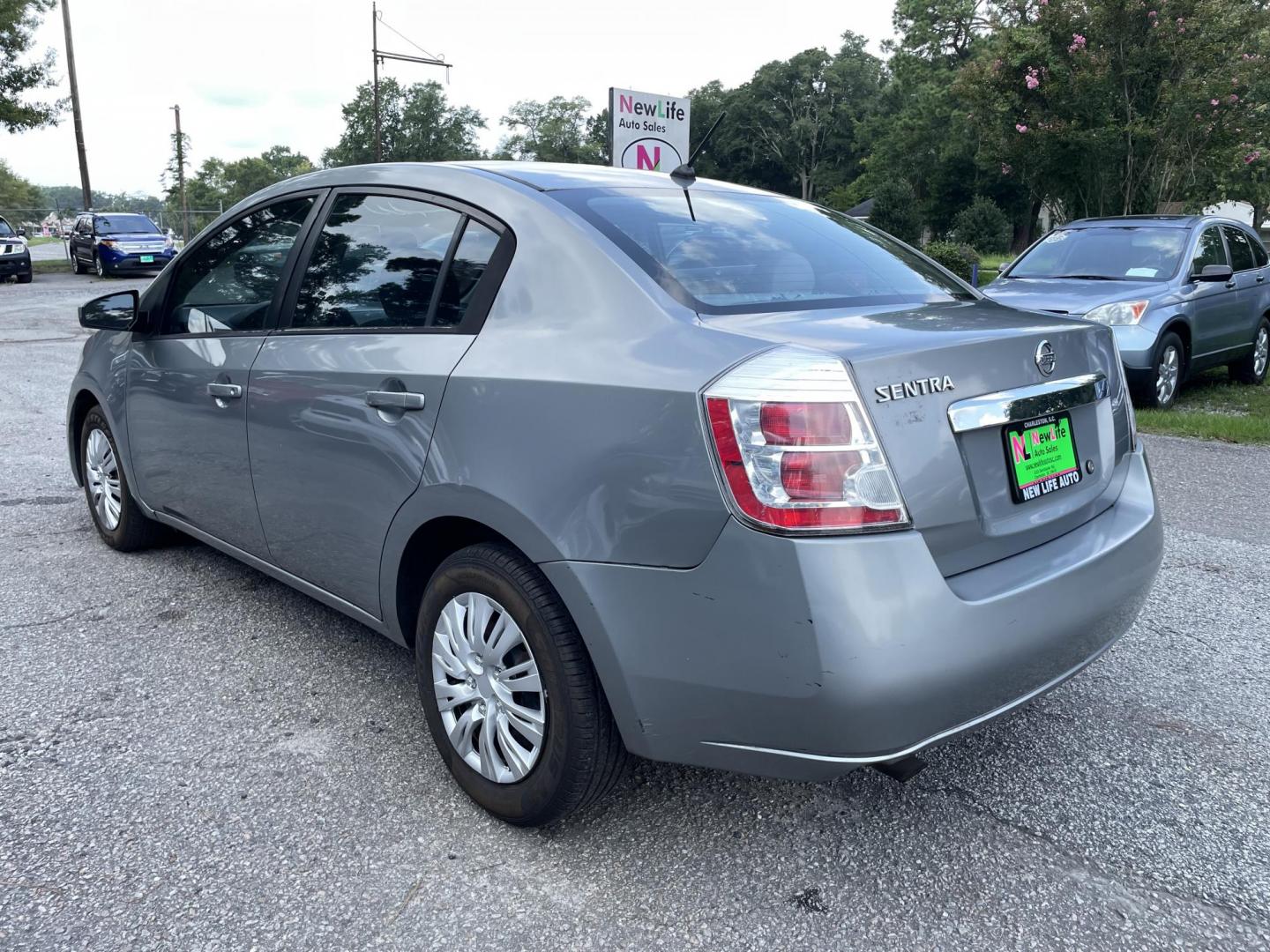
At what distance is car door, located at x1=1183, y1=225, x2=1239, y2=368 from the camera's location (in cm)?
862

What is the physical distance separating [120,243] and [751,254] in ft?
88.9

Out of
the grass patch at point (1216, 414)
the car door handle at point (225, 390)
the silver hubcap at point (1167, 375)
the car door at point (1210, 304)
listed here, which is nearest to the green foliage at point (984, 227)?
the grass patch at point (1216, 414)

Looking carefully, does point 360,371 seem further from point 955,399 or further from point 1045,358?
point 1045,358

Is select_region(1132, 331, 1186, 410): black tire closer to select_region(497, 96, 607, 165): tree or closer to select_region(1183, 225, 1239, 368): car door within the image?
select_region(1183, 225, 1239, 368): car door

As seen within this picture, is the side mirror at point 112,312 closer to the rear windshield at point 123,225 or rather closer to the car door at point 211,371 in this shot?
the car door at point 211,371

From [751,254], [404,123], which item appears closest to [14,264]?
A: [751,254]

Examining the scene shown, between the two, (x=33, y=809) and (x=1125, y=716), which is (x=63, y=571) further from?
(x=1125, y=716)

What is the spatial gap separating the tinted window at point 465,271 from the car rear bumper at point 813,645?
83cm

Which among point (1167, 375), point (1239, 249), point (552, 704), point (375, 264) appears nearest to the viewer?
point (552, 704)

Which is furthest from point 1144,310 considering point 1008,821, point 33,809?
point 33,809

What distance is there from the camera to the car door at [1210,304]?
8617mm

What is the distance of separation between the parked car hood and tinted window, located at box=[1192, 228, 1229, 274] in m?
0.64

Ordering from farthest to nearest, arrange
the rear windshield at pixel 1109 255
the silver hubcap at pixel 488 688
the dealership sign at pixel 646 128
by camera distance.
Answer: the dealership sign at pixel 646 128
the rear windshield at pixel 1109 255
the silver hubcap at pixel 488 688

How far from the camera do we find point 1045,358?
2.45 m
